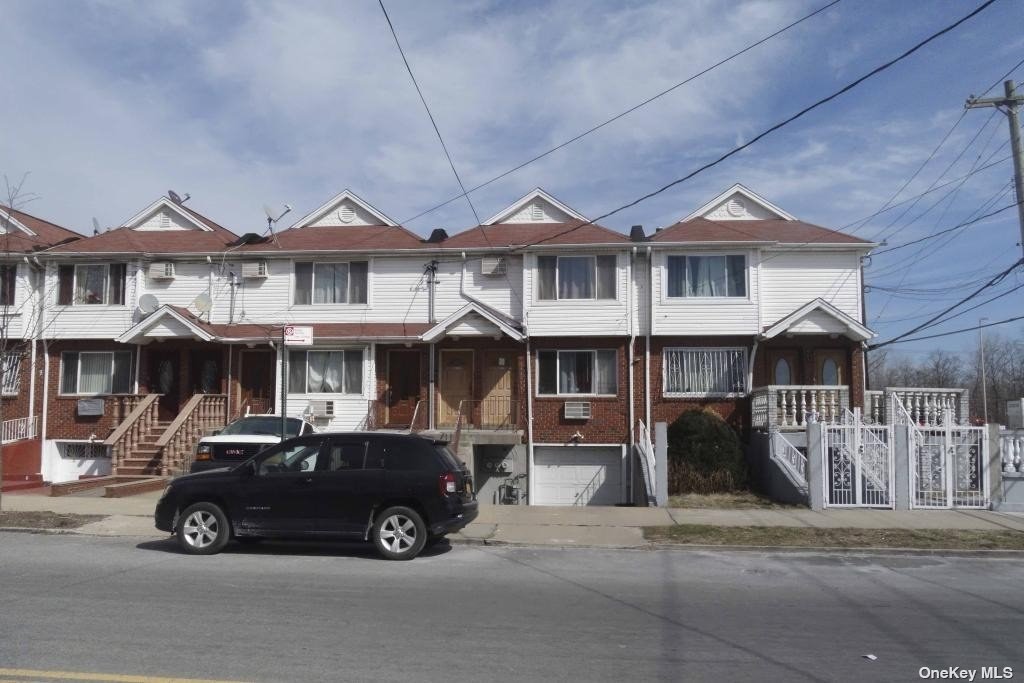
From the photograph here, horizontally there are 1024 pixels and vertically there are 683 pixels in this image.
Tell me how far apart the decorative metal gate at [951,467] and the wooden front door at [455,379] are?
456 inches

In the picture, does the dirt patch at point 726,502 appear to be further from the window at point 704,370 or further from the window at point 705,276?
the window at point 705,276

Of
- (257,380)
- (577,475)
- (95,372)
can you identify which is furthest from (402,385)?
(95,372)

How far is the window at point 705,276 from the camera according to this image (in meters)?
22.4

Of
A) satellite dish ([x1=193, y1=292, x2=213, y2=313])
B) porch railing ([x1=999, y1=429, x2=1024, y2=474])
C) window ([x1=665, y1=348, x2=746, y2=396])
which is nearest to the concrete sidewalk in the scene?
porch railing ([x1=999, y1=429, x2=1024, y2=474])

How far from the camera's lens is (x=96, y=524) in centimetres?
1350

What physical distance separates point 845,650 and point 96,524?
38.0 feet

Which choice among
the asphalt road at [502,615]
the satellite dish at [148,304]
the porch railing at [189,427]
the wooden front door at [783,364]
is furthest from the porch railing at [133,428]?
the wooden front door at [783,364]

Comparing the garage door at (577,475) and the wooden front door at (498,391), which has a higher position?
the wooden front door at (498,391)

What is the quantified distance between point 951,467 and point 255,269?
1785 centimetres

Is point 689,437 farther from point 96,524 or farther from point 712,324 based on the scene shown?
point 96,524

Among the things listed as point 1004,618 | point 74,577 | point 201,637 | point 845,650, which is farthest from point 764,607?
point 74,577

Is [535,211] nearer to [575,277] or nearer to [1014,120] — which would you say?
[575,277]

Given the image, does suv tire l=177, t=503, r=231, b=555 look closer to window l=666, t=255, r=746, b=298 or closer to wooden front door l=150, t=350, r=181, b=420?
wooden front door l=150, t=350, r=181, b=420

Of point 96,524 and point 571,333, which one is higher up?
point 571,333
